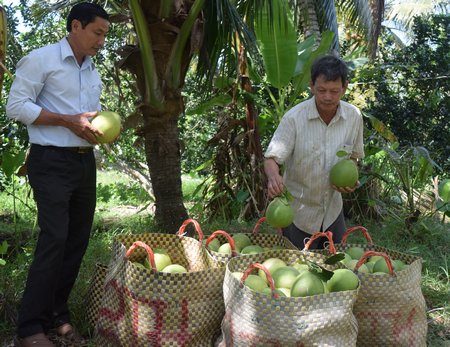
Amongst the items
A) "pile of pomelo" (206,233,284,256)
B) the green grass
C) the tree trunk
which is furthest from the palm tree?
"pile of pomelo" (206,233,284,256)

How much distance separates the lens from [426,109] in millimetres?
7672

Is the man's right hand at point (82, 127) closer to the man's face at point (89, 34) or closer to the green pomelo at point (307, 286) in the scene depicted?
the man's face at point (89, 34)

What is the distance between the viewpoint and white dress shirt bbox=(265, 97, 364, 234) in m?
3.12

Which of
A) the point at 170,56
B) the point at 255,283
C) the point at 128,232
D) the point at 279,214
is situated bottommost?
the point at 128,232

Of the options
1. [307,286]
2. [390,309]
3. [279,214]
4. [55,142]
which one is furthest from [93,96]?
[390,309]

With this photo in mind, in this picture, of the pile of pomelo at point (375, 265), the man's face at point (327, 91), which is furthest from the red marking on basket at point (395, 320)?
the man's face at point (327, 91)

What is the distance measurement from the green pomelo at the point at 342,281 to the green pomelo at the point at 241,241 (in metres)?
0.70

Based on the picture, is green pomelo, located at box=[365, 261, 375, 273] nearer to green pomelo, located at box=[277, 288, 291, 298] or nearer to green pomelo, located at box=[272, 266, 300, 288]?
green pomelo, located at box=[272, 266, 300, 288]

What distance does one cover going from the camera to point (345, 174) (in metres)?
2.96

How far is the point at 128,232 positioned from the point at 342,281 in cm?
332

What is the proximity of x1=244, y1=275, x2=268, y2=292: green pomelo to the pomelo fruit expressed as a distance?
3.19 feet

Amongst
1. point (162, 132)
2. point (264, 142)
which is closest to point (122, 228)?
point (162, 132)

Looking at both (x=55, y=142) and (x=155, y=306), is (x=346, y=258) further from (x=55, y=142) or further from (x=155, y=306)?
(x=55, y=142)

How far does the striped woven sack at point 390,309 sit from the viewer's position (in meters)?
2.48
